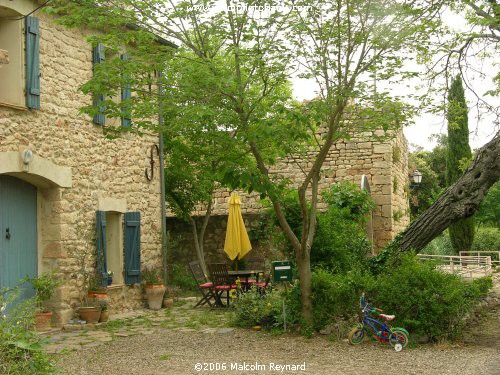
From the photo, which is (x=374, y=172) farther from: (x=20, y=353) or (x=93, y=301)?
(x=20, y=353)

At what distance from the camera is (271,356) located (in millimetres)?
7113

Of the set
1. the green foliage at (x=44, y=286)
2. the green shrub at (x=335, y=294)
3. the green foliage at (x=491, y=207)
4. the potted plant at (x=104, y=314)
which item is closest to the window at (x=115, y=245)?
the potted plant at (x=104, y=314)

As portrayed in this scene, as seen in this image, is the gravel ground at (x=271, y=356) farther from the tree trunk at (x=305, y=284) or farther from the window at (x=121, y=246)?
the window at (x=121, y=246)

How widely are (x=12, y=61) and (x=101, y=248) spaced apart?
3.12 metres

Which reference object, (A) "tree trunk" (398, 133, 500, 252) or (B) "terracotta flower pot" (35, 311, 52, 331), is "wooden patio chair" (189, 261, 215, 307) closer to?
(B) "terracotta flower pot" (35, 311, 52, 331)

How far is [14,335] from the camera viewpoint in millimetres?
4906

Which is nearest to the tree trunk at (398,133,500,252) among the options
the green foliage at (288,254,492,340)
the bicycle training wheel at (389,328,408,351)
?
the green foliage at (288,254,492,340)

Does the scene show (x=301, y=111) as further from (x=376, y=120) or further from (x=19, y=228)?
(x=19, y=228)

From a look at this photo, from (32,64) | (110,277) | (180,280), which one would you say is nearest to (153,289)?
(110,277)

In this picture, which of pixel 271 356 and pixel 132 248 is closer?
pixel 271 356

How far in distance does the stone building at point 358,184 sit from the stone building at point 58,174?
14.3 ft

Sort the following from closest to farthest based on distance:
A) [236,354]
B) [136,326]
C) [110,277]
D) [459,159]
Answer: [236,354], [136,326], [110,277], [459,159]

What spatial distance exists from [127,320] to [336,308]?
3693 millimetres

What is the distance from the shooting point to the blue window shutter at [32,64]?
888cm
